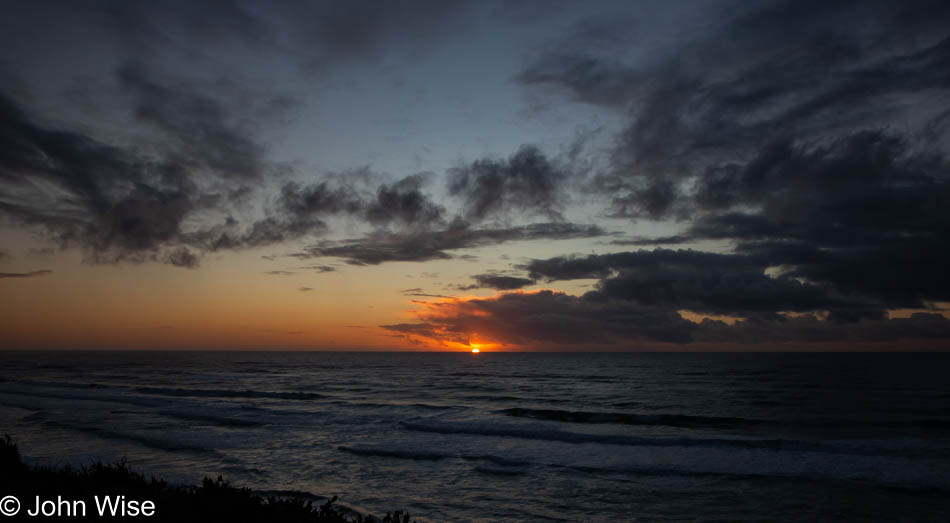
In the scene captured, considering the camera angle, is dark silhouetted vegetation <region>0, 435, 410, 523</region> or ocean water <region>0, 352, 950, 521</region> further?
ocean water <region>0, 352, 950, 521</region>

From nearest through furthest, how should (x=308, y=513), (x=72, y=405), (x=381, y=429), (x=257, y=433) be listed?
(x=308, y=513)
(x=257, y=433)
(x=381, y=429)
(x=72, y=405)

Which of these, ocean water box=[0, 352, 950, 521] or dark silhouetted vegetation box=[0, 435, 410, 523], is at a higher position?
dark silhouetted vegetation box=[0, 435, 410, 523]

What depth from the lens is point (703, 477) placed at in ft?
58.4

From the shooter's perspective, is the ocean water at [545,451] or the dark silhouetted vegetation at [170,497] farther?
the ocean water at [545,451]

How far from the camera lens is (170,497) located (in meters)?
9.62

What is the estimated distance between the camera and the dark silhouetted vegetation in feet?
27.9

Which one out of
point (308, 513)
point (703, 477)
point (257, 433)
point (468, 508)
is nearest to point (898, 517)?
point (703, 477)

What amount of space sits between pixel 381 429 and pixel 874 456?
75.7 ft

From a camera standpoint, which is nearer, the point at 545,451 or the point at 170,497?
the point at 170,497

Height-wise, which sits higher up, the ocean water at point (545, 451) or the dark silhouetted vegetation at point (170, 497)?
the dark silhouetted vegetation at point (170, 497)

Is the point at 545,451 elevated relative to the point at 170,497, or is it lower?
lower

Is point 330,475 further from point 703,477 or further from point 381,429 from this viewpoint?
point 703,477

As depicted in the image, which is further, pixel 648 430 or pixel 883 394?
pixel 883 394

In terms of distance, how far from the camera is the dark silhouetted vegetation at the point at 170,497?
8508mm
